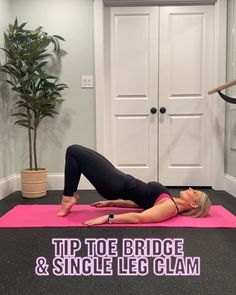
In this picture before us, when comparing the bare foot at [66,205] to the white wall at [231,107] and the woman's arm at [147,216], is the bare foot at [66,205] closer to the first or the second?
the woman's arm at [147,216]

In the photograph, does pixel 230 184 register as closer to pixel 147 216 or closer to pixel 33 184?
pixel 147 216

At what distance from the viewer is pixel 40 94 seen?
319 centimetres

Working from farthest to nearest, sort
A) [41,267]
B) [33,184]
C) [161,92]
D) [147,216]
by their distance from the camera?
[161,92] < [33,184] < [147,216] < [41,267]

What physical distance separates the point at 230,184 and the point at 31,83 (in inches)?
86.9

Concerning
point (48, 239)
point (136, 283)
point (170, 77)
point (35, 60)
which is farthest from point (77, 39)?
point (136, 283)

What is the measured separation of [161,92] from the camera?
11.3 ft

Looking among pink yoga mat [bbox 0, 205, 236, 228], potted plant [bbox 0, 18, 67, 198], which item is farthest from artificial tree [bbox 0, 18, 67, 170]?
pink yoga mat [bbox 0, 205, 236, 228]

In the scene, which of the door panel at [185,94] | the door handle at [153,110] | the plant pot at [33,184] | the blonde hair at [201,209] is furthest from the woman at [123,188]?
the door handle at [153,110]

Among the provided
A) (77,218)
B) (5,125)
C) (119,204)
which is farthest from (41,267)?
(5,125)

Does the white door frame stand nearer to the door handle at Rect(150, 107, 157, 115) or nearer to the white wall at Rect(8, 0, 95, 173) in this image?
the white wall at Rect(8, 0, 95, 173)

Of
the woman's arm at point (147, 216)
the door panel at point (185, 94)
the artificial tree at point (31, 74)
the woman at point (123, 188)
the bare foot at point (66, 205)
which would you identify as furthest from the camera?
the door panel at point (185, 94)

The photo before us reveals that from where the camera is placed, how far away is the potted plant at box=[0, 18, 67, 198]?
2.99 m

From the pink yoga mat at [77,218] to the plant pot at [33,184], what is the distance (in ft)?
1.48

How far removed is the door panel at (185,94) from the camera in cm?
339
